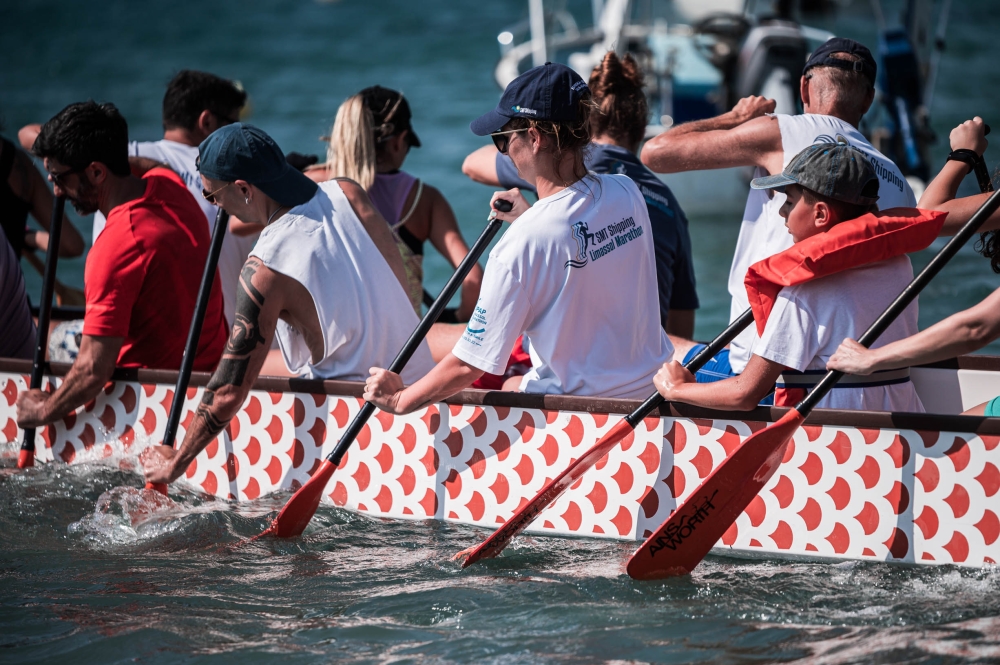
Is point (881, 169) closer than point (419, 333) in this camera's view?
Yes

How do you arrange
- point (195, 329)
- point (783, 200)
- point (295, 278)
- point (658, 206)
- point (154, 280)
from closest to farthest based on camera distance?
point (295, 278) < point (783, 200) < point (195, 329) < point (154, 280) < point (658, 206)

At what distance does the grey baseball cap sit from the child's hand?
0.79 metres

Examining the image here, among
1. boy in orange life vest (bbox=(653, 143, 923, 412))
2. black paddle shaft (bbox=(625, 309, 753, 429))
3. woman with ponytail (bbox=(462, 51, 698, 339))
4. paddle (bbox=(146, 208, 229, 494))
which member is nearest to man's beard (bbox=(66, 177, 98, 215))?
paddle (bbox=(146, 208, 229, 494))

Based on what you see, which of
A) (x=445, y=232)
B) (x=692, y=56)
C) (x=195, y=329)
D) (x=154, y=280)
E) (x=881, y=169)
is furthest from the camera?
(x=692, y=56)

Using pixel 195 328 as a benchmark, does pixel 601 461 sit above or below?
below

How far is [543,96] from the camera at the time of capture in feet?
10.5

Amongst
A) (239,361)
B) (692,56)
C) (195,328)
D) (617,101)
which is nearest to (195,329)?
(195,328)

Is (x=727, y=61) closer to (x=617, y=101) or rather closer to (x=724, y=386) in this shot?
(x=617, y=101)

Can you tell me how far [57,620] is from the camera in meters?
3.37

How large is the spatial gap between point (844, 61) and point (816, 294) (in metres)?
1.12

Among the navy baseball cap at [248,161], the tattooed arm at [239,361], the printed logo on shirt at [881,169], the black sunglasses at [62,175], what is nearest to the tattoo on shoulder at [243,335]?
the tattooed arm at [239,361]

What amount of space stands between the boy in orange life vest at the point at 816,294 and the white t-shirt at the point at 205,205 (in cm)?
250

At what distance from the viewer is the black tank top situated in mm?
5516

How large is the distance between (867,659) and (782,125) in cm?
176
